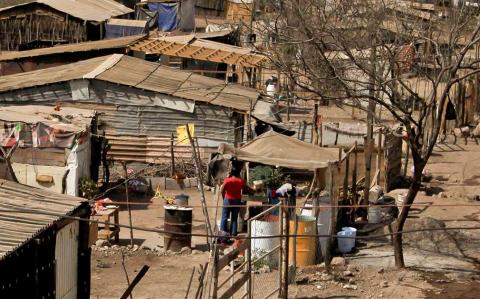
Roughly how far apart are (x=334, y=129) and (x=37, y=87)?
8438 millimetres

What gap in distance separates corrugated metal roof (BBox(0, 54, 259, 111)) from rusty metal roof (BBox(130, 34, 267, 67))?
13.4 feet

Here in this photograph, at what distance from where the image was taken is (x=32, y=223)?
991cm

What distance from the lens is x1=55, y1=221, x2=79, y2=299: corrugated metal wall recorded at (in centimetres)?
1116

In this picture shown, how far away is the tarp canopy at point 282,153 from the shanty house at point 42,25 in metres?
19.9

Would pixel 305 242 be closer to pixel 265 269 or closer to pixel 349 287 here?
pixel 265 269

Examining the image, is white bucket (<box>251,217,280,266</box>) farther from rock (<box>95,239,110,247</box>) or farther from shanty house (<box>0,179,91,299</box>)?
shanty house (<box>0,179,91,299</box>)

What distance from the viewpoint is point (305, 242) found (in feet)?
52.1

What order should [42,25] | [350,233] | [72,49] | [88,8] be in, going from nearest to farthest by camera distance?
1. [350,233]
2. [72,49]
3. [42,25]
4. [88,8]

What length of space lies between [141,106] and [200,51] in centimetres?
838

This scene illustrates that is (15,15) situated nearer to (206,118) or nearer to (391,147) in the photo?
(206,118)

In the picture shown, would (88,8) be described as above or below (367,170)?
above

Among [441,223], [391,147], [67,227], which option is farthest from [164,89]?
[67,227]

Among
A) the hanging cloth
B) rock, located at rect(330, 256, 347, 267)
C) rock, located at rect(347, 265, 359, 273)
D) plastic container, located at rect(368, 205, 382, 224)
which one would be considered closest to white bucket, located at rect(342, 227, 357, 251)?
rock, located at rect(330, 256, 347, 267)

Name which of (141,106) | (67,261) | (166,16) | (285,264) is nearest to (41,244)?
(67,261)
